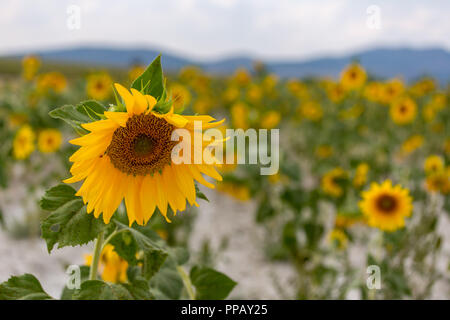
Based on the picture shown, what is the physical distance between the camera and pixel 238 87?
5832 mm

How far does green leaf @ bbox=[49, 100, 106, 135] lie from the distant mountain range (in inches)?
5.0

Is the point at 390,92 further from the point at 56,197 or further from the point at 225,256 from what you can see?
the point at 56,197

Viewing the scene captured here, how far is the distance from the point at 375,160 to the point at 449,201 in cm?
75

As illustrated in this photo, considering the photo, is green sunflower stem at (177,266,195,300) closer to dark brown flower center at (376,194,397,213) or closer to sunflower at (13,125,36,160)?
dark brown flower center at (376,194,397,213)

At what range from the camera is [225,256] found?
8.70ft

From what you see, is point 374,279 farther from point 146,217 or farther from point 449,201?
point 449,201

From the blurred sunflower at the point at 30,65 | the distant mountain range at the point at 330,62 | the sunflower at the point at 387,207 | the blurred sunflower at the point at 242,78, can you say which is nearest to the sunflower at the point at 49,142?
the distant mountain range at the point at 330,62

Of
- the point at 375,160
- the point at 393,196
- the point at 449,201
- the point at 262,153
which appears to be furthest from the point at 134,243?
the point at 375,160

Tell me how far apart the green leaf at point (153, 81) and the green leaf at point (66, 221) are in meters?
0.22

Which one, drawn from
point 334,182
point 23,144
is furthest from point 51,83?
point 334,182

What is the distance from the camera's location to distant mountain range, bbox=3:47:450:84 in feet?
12.5

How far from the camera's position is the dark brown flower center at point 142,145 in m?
0.68

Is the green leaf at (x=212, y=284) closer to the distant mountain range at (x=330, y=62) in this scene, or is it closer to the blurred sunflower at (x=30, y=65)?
the distant mountain range at (x=330, y=62)

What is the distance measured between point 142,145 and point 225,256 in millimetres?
2051
